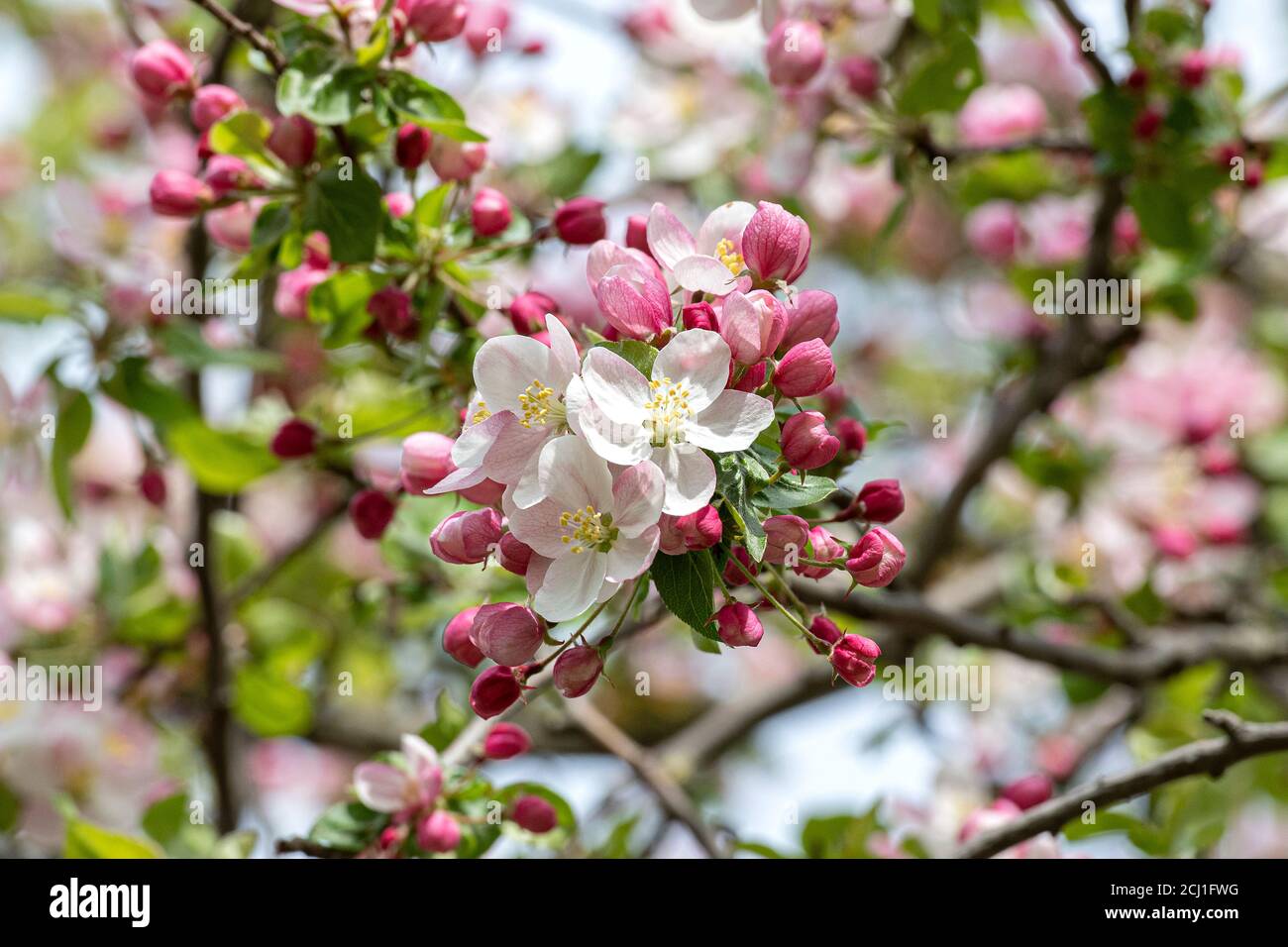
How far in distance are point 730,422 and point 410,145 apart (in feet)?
1.99

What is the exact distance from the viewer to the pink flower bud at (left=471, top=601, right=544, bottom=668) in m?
1.14

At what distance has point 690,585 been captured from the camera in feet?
3.67

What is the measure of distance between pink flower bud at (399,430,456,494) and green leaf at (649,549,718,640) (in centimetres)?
28

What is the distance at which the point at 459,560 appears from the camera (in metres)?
1.19

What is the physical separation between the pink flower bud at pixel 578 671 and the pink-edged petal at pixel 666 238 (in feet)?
1.20

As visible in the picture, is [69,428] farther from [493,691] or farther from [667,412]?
[667,412]

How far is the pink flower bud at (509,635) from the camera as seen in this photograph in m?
1.14

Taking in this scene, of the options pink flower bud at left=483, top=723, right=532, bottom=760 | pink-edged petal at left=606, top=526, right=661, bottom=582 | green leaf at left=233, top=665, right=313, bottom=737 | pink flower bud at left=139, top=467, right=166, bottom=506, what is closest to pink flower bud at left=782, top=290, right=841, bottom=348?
pink-edged petal at left=606, top=526, right=661, bottom=582

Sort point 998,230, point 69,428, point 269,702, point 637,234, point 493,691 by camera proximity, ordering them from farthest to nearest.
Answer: point 998,230
point 269,702
point 69,428
point 637,234
point 493,691

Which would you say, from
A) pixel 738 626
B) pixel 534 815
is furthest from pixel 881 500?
pixel 534 815

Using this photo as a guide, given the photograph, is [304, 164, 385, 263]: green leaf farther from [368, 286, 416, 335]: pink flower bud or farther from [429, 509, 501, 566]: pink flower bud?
[429, 509, 501, 566]: pink flower bud

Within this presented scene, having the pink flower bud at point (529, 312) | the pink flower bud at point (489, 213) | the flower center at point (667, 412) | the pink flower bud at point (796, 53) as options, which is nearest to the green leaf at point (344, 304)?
the pink flower bud at point (489, 213)
